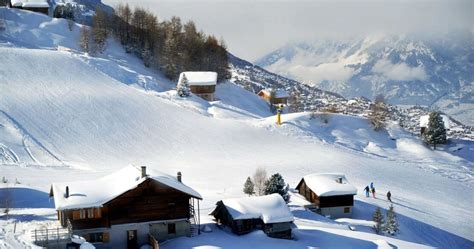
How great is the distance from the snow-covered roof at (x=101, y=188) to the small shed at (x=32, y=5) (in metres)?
76.6

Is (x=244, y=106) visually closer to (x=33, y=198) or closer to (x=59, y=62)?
(x=59, y=62)

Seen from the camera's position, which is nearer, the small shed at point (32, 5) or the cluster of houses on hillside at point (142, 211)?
the cluster of houses on hillside at point (142, 211)

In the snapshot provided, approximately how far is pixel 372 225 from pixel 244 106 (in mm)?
48336

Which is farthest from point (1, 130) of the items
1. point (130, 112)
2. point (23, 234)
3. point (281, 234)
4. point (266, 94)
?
point (266, 94)

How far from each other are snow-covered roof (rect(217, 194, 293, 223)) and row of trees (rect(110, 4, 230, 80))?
57.8m

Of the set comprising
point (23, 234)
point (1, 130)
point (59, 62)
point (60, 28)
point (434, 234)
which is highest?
point (60, 28)

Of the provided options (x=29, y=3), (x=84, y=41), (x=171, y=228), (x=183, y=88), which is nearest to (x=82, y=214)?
(x=171, y=228)

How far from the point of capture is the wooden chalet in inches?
1357

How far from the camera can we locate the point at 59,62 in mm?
81500

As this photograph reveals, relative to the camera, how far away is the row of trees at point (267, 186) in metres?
45.0

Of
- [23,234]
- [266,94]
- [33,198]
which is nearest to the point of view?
[23,234]

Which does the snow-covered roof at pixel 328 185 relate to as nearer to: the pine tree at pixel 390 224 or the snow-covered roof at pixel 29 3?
the pine tree at pixel 390 224

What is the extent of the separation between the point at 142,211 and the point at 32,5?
80151 mm

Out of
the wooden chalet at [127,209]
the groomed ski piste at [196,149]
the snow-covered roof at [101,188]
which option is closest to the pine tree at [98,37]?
the groomed ski piste at [196,149]
